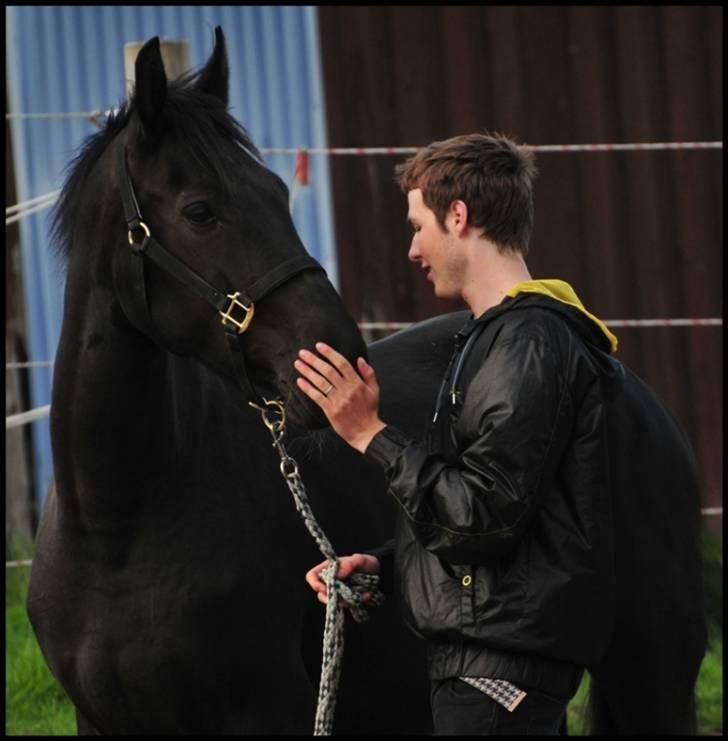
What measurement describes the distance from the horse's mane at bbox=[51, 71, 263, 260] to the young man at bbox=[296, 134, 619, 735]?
55cm

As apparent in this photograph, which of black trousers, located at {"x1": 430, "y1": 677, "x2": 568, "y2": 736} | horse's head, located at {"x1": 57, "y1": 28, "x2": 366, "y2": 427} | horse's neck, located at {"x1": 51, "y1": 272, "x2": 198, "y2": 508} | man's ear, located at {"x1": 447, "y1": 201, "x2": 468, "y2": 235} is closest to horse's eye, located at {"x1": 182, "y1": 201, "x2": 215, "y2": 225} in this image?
horse's head, located at {"x1": 57, "y1": 28, "x2": 366, "y2": 427}

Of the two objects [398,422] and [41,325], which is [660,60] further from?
[398,422]

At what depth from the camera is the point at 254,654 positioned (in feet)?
10.9

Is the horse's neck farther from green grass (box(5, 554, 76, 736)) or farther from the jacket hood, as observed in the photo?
green grass (box(5, 554, 76, 736))

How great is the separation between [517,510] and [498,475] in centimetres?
7

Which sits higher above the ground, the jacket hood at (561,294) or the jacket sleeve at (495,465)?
the jacket hood at (561,294)

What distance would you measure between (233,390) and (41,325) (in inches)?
163

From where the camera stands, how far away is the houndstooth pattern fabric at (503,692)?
8.55ft

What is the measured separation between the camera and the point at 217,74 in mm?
3475

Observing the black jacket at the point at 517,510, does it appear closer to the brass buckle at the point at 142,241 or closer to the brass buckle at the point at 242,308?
the brass buckle at the point at 242,308

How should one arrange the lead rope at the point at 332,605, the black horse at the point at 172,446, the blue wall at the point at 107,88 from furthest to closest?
the blue wall at the point at 107,88 → the black horse at the point at 172,446 → the lead rope at the point at 332,605

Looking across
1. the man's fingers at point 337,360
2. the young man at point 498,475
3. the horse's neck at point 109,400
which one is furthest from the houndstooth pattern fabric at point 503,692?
the horse's neck at point 109,400

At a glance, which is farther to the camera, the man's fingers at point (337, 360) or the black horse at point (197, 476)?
the black horse at point (197, 476)

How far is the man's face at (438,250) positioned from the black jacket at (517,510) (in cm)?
13
